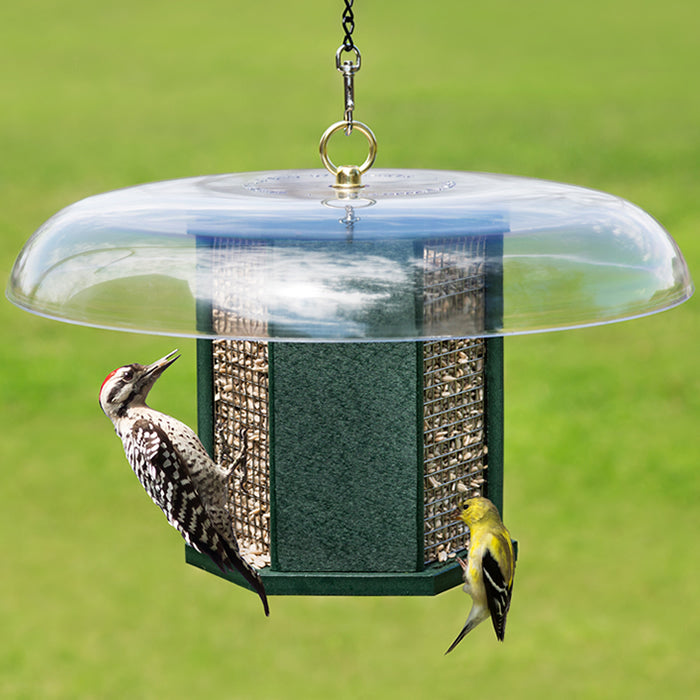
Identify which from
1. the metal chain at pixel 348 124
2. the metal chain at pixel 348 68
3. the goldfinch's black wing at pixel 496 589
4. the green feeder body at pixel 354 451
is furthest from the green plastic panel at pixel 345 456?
the metal chain at pixel 348 68

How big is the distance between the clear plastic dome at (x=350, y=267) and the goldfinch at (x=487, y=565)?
97 cm

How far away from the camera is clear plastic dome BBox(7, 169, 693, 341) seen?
2.82m

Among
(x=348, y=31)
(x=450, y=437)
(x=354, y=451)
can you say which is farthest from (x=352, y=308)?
(x=450, y=437)

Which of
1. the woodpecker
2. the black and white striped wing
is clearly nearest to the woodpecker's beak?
the woodpecker

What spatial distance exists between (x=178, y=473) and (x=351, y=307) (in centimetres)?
117

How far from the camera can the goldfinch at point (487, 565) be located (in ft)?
12.4

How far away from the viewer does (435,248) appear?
116 inches

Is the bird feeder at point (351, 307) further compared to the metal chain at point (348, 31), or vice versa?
the metal chain at point (348, 31)

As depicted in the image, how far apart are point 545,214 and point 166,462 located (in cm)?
139

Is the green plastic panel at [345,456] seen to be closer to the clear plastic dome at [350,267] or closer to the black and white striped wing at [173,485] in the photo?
the black and white striped wing at [173,485]

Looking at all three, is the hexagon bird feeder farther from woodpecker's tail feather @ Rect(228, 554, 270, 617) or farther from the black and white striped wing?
the black and white striped wing

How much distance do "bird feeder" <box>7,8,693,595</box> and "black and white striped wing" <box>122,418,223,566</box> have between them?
27 centimetres

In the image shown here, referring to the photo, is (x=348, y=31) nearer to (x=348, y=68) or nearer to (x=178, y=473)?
(x=348, y=68)

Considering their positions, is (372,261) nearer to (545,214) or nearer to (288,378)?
(545,214)
